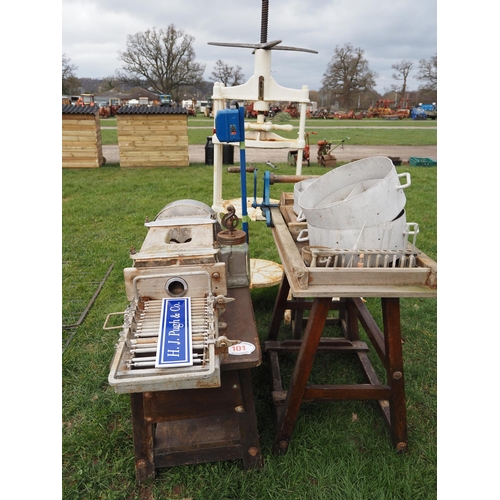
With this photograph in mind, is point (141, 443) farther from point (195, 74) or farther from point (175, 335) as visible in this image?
point (195, 74)

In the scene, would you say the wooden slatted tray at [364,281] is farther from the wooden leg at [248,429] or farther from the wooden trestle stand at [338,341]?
the wooden leg at [248,429]

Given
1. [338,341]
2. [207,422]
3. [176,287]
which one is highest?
[176,287]

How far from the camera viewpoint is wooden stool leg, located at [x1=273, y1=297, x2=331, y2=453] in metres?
2.07

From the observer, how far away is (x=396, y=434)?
2.27 metres

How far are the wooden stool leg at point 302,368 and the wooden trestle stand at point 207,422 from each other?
18 cm

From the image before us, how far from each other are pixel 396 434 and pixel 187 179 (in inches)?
310

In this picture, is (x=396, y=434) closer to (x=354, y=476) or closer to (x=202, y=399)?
(x=354, y=476)

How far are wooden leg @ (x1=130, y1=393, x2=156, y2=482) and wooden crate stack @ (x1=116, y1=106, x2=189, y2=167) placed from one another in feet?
31.3

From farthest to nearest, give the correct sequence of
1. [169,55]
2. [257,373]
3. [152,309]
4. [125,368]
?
1. [169,55]
2. [257,373]
3. [152,309]
4. [125,368]

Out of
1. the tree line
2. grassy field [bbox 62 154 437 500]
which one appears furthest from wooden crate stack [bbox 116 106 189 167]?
the tree line

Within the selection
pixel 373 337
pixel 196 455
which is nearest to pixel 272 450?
pixel 196 455

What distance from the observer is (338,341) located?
3178 millimetres

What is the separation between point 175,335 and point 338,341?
6.11ft

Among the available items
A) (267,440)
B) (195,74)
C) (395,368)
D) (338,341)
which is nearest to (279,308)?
(338,341)
